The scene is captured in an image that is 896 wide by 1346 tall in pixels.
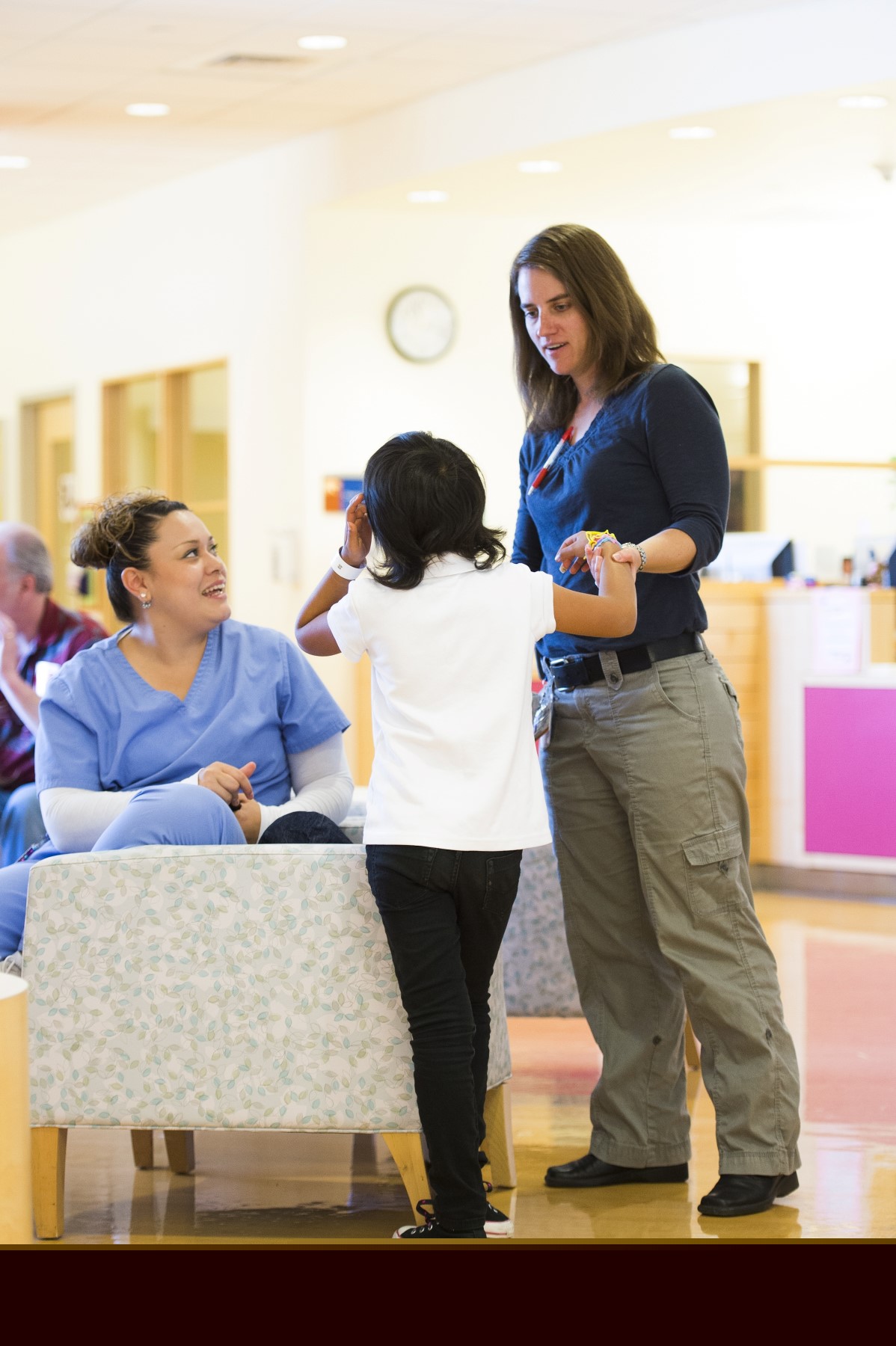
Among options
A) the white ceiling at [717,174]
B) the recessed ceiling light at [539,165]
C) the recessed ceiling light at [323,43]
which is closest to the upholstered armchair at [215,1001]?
the white ceiling at [717,174]

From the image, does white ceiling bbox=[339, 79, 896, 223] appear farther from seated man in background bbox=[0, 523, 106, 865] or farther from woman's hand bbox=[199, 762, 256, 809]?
woman's hand bbox=[199, 762, 256, 809]

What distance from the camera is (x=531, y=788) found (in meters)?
2.32

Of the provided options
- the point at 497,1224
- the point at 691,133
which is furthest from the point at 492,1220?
the point at 691,133

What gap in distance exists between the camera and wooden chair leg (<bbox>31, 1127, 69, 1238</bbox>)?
2459mm

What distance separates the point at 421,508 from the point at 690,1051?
5.41 feet

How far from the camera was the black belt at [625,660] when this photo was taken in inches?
101

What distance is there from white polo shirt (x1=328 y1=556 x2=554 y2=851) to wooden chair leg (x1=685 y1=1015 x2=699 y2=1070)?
4.27ft

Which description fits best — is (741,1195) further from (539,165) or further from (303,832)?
(539,165)

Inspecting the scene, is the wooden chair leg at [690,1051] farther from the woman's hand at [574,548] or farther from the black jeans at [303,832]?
the woman's hand at [574,548]

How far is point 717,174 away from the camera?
7016 mm

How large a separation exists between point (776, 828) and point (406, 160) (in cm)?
307

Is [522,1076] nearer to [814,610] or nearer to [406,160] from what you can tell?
[814,610]

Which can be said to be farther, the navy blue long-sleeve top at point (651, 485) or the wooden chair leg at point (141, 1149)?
the wooden chair leg at point (141, 1149)

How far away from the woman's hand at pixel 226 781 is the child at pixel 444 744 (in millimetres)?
387
